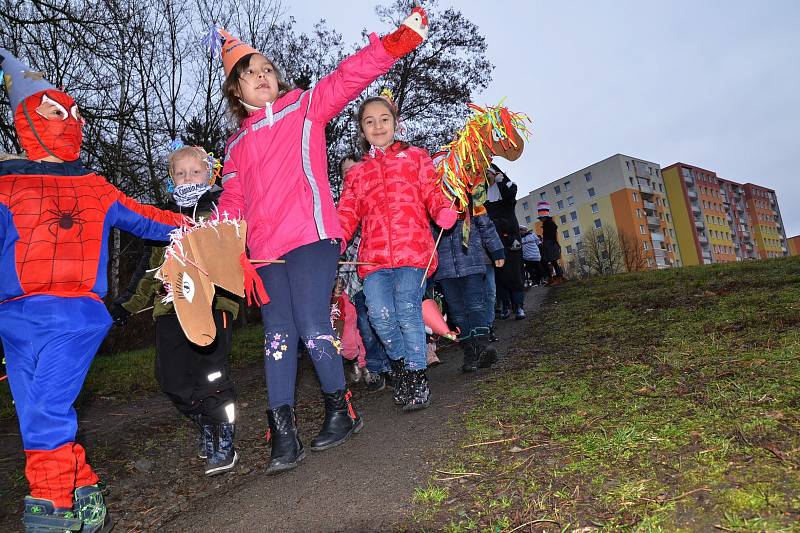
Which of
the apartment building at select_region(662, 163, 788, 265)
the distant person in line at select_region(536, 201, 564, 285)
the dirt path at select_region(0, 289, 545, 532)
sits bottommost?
the dirt path at select_region(0, 289, 545, 532)

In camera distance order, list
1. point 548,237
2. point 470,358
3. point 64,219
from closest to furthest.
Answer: point 64,219
point 470,358
point 548,237

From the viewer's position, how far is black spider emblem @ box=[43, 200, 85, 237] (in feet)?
8.84

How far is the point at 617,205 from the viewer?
80250 mm

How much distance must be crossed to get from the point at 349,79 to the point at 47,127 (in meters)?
1.61

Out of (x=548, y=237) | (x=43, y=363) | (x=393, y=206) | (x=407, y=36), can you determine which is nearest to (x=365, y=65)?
(x=407, y=36)

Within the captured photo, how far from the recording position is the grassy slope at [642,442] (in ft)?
5.19

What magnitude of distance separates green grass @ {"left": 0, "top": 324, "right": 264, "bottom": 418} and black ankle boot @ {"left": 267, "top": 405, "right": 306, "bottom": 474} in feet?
15.5

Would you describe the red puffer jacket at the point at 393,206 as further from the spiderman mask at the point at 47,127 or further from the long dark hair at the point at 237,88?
the spiderman mask at the point at 47,127

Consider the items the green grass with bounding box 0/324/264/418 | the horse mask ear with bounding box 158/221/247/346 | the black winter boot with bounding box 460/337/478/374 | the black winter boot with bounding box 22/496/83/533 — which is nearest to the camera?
the black winter boot with bounding box 22/496/83/533

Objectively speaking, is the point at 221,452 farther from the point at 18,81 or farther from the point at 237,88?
the point at 18,81

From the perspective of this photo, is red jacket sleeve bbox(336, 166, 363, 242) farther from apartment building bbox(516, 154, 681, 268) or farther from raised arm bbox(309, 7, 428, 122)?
apartment building bbox(516, 154, 681, 268)

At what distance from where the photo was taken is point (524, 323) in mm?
7742

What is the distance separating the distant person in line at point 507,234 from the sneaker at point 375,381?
2973 mm

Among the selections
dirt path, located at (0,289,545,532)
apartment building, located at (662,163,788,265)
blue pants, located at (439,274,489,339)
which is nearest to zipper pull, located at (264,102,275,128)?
dirt path, located at (0,289,545,532)
